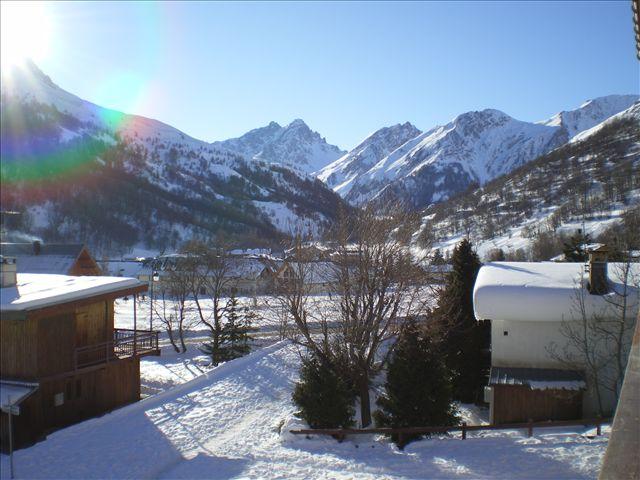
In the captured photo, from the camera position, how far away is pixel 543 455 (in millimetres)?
11773

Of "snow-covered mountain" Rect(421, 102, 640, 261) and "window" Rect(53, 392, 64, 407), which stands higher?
"snow-covered mountain" Rect(421, 102, 640, 261)

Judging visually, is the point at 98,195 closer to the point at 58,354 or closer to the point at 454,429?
the point at 58,354

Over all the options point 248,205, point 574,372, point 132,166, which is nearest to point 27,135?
point 132,166

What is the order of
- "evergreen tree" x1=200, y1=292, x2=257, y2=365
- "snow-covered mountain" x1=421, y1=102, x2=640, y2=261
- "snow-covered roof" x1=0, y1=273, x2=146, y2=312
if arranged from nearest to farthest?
1. "snow-covered roof" x1=0, y1=273, x2=146, y2=312
2. "evergreen tree" x1=200, y1=292, x2=257, y2=365
3. "snow-covered mountain" x1=421, y1=102, x2=640, y2=261

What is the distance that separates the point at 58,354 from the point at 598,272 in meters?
17.2

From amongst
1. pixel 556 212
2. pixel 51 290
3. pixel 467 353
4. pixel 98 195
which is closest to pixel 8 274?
pixel 51 290

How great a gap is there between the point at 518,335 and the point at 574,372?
76.0 inches

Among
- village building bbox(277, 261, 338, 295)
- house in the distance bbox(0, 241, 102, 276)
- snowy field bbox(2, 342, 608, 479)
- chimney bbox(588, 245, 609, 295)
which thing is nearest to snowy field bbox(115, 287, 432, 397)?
village building bbox(277, 261, 338, 295)

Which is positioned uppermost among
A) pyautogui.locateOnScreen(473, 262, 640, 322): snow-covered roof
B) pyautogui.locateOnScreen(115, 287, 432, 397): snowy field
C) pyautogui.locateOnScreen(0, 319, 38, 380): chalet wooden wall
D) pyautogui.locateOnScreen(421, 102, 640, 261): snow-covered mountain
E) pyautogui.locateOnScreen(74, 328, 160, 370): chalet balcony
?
pyautogui.locateOnScreen(421, 102, 640, 261): snow-covered mountain

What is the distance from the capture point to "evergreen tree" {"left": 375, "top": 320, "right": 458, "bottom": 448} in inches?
583

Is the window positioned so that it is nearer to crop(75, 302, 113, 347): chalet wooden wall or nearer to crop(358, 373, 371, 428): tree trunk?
crop(75, 302, 113, 347): chalet wooden wall

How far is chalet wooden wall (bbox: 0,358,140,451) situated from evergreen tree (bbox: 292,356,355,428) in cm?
762

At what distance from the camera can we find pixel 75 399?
1766 centimetres

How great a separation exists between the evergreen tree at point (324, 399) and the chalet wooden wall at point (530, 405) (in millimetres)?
4829
